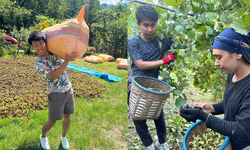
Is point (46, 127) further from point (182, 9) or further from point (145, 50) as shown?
point (182, 9)

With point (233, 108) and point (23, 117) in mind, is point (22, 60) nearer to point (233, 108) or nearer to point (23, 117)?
point (23, 117)

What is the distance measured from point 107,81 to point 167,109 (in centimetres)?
94

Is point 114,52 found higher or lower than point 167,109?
higher

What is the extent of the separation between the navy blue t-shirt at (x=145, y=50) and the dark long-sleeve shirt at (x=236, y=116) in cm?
68

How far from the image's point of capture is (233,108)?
107cm

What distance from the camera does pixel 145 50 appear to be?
170 centimetres

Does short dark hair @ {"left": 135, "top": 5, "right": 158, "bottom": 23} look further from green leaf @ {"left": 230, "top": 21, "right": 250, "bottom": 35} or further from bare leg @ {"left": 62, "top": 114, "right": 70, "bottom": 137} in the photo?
bare leg @ {"left": 62, "top": 114, "right": 70, "bottom": 137}

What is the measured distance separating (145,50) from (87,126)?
91 centimetres

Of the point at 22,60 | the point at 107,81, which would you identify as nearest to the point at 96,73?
the point at 107,81

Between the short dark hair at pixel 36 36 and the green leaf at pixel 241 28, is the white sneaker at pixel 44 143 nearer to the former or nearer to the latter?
the short dark hair at pixel 36 36

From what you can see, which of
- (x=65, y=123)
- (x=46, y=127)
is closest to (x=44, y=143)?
(x=46, y=127)

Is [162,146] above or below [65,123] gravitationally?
below

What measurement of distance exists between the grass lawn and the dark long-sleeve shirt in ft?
3.80

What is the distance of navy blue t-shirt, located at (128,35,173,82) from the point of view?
166 centimetres
